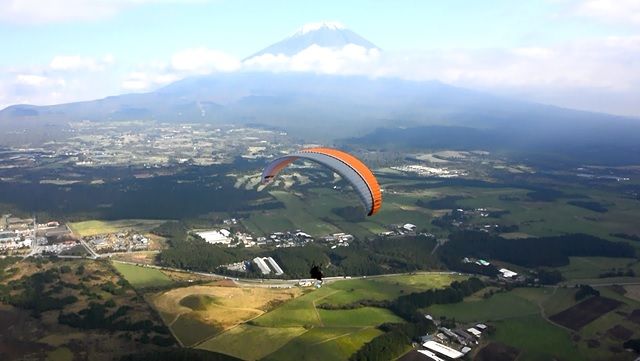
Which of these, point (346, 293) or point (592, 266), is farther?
point (592, 266)

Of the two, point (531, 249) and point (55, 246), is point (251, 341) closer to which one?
point (55, 246)

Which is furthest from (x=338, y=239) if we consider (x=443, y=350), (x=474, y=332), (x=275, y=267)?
(x=443, y=350)

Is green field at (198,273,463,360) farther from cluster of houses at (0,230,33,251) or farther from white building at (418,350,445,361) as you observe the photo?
cluster of houses at (0,230,33,251)

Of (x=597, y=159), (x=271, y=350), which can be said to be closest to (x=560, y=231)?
(x=271, y=350)

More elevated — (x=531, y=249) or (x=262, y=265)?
(x=262, y=265)

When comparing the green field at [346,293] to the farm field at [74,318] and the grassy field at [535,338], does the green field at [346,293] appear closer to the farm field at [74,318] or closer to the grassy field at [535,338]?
the farm field at [74,318]
